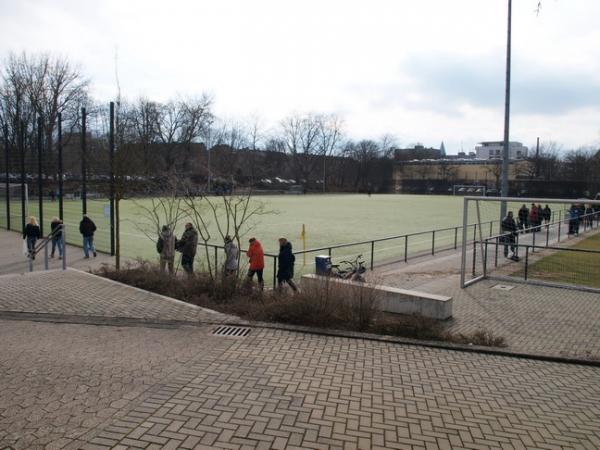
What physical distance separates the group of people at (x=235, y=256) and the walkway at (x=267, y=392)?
2641mm

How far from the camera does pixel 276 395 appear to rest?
5.45 metres

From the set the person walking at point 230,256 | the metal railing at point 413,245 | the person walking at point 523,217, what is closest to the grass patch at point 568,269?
the metal railing at point 413,245

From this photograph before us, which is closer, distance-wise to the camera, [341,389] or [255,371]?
[341,389]

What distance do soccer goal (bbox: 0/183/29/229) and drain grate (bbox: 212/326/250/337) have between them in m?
18.2

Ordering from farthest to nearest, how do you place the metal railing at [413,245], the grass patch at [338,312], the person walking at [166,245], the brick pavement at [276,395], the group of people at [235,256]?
1. the metal railing at [413,245]
2. the person walking at [166,245]
3. the group of people at [235,256]
4. the grass patch at [338,312]
5. the brick pavement at [276,395]

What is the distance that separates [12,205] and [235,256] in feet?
117

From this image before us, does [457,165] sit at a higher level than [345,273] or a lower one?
higher

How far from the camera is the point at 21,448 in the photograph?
4293mm

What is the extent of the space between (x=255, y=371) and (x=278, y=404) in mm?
984

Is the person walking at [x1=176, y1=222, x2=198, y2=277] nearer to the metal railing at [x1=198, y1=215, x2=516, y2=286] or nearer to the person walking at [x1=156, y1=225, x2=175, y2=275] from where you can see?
the person walking at [x1=156, y1=225, x2=175, y2=275]

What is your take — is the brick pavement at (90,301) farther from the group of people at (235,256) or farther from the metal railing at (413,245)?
the metal railing at (413,245)

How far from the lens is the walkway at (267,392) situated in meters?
4.59

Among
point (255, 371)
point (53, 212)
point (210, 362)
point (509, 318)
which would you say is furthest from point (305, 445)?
point (53, 212)

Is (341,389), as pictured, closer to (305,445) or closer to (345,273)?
(305,445)
